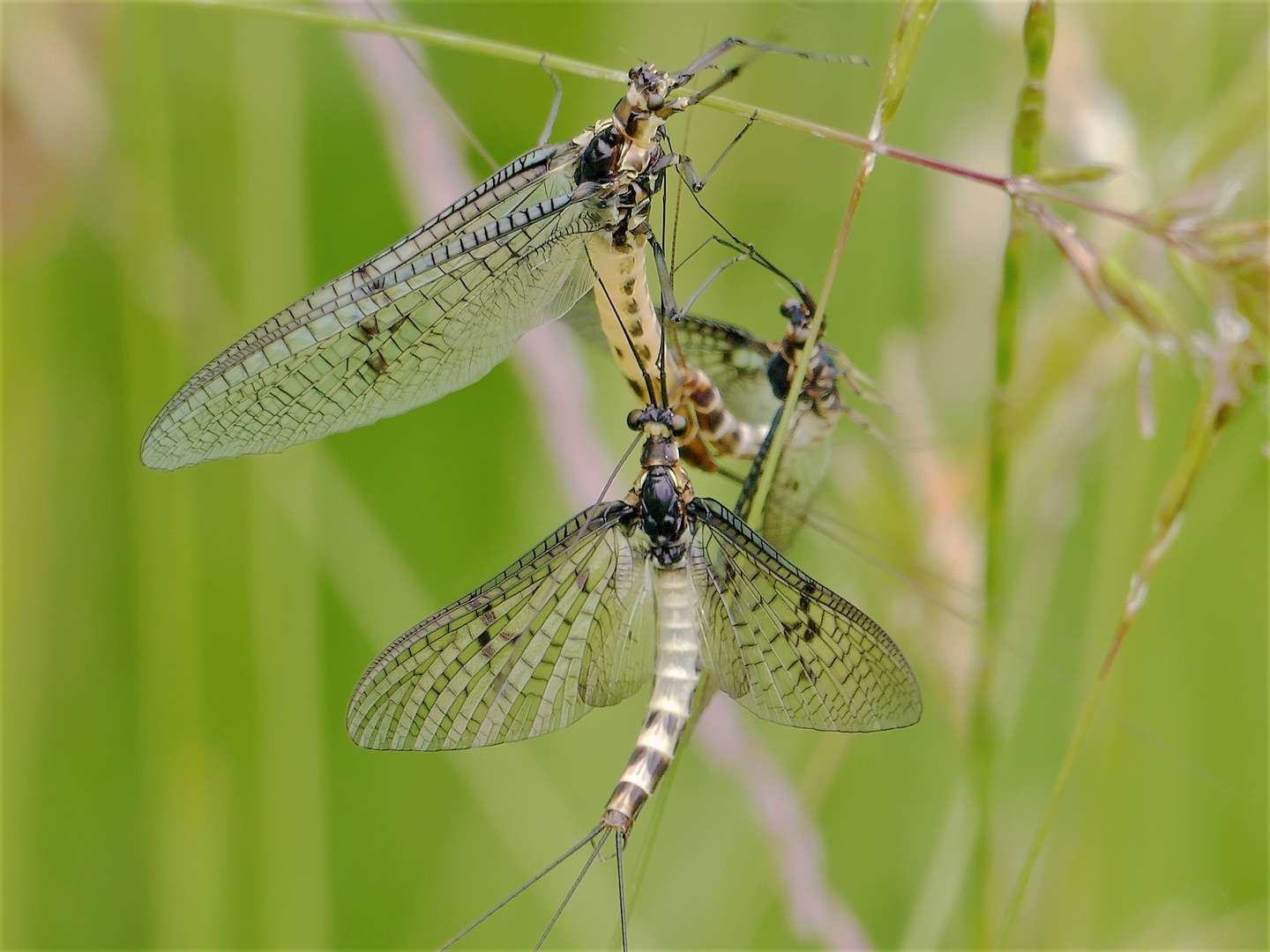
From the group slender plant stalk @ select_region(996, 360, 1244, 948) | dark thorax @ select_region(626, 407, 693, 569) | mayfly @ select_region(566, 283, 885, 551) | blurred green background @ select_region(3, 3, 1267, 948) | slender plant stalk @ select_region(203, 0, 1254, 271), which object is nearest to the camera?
slender plant stalk @ select_region(203, 0, 1254, 271)

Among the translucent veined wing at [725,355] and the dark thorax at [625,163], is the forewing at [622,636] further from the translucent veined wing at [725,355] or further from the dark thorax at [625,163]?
the dark thorax at [625,163]

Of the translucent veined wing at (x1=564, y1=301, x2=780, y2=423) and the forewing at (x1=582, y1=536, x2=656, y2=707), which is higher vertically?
the translucent veined wing at (x1=564, y1=301, x2=780, y2=423)

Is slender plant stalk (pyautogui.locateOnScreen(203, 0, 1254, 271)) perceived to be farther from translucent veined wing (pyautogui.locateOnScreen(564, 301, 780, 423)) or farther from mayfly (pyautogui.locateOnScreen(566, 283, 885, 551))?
translucent veined wing (pyautogui.locateOnScreen(564, 301, 780, 423))

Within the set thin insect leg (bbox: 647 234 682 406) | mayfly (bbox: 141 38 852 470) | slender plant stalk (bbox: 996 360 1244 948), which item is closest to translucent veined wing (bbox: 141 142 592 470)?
mayfly (bbox: 141 38 852 470)

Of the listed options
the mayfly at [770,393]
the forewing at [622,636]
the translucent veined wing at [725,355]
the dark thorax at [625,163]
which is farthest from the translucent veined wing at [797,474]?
the dark thorax at [625,163]

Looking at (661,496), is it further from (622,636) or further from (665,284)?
(665,284)

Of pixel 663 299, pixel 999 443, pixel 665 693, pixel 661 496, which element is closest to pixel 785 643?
pixel 665 693

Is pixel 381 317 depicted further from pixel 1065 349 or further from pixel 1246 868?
pixel 1246 868
